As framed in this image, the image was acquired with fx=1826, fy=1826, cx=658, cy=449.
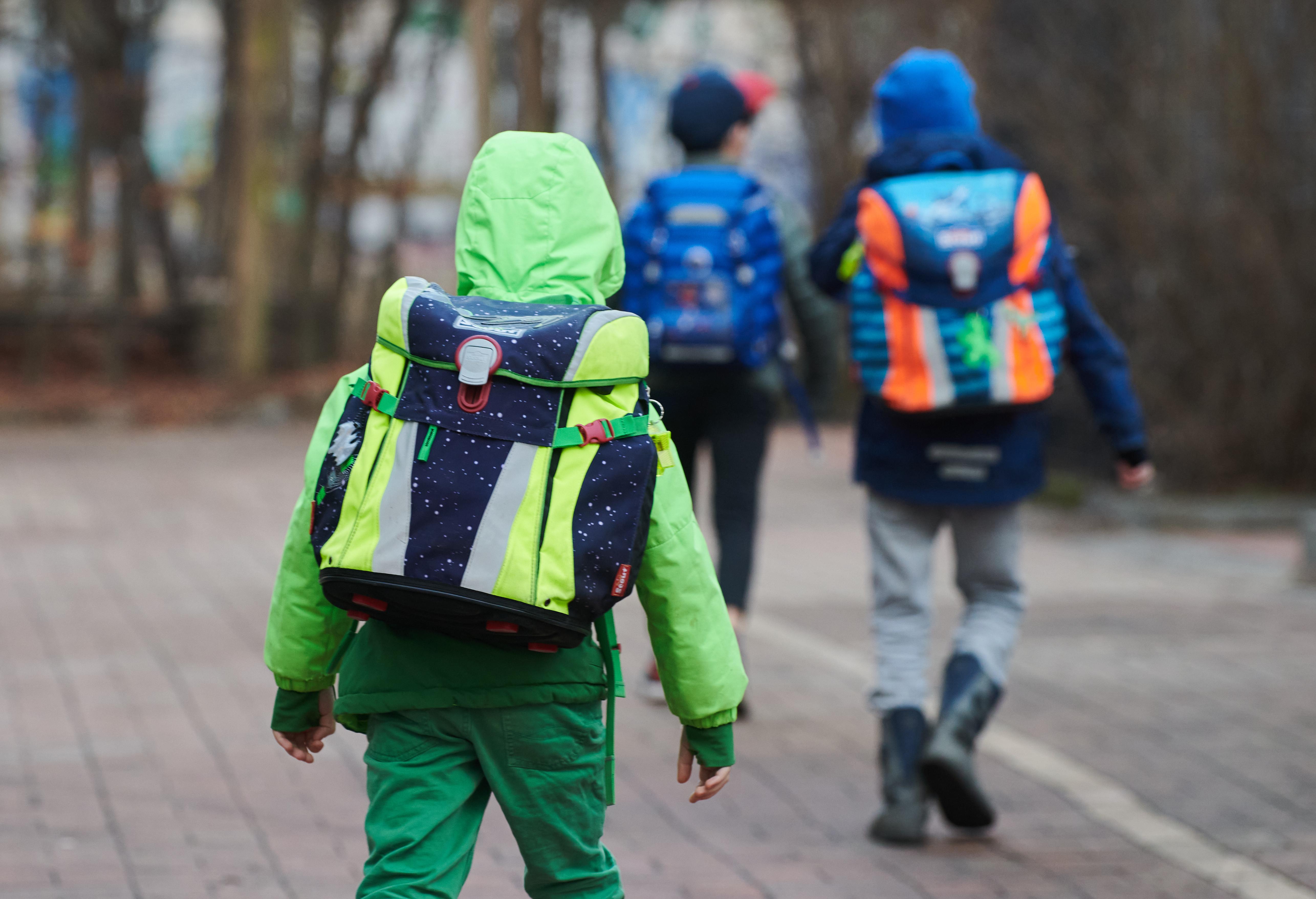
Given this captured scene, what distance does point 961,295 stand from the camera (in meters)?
4.22

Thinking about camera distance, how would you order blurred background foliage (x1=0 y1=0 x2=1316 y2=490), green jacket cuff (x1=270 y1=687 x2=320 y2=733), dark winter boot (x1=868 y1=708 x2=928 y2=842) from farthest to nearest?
blurred background foliage (x1=0 y1=0 x2=1316 y2=490) < dark winter boot (x1=868 y1=708 x2=928 y2=842) < green jacket cuff (x1=270 y1=687 x2=320 y2=733)

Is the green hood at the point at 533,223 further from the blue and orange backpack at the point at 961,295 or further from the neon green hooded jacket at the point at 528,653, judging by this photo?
the blue and orange backpack at the point at 961,295

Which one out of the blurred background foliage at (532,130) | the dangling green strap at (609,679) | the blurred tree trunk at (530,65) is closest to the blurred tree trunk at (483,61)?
the blurred background foliage at (532,130)

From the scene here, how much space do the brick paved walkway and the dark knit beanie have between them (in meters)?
1.82

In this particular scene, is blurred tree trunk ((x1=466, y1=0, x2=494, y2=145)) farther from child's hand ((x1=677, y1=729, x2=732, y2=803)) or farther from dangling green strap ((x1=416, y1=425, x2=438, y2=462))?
dangling green strap ((x1=416, y1=425, x2=438, y2=462))

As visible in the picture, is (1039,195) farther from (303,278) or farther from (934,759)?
(303,278)

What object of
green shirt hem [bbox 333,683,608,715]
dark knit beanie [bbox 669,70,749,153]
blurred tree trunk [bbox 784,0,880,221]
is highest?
blurred tree trunk [bbox 784,0,880,221]

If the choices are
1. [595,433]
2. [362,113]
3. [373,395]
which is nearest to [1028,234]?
[595,433]

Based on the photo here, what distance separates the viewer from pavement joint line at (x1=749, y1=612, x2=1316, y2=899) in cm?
413

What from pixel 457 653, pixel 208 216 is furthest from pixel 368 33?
pixel 457 653

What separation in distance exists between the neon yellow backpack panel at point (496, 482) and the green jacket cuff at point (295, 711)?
327 mm

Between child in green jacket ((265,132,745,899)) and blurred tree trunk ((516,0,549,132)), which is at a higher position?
blurred tree trunk ((516,0,549,132))

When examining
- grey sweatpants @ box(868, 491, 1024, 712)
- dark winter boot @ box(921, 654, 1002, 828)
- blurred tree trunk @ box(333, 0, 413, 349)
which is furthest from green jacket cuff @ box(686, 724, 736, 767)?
blurred tree trunk @ box(333, 0, 413, 349)

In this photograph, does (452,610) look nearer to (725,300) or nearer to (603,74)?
(725,300)
